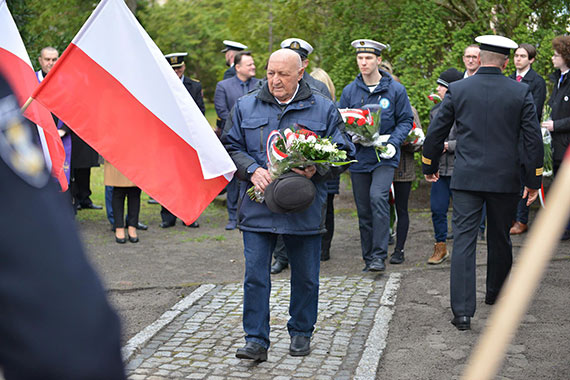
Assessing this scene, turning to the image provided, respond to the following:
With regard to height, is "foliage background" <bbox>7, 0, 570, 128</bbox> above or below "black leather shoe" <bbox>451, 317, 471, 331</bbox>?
above

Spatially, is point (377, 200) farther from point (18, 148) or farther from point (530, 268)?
point (18, 148)

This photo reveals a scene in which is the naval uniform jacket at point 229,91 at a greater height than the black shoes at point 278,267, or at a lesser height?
greater

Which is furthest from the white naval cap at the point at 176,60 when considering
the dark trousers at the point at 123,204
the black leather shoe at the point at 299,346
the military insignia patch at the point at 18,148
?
the military insignia patch at the point at 18,148

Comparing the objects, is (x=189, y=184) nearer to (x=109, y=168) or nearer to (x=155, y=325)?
(x=155, y=325)

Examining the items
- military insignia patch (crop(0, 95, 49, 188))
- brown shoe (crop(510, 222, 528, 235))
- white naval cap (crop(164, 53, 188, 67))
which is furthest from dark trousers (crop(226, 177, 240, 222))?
military insignia patch (crop(0, 95, 49, 188))

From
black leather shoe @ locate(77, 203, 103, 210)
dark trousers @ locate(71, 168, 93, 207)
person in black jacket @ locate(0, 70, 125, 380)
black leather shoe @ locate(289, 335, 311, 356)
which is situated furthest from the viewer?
black leather shoe @ locate(77, 203, 103, 210)

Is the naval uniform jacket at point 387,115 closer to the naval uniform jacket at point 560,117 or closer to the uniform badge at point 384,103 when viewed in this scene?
the uniform badge at point 384,103

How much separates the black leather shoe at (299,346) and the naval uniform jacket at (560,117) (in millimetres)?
4955

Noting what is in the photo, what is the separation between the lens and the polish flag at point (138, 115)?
16.6 ft

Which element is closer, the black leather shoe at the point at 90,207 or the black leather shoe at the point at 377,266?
the black leather shoe at the point at 377,266

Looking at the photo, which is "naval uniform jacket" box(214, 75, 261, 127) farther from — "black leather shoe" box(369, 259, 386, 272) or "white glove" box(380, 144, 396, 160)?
"black leather shoe" box(369, 259, 386, 272)

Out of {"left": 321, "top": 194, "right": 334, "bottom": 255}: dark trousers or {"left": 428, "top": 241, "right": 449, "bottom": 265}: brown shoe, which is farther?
{"left": 321, "top": 194, "right": 334, "bottom": 255}: dark trousers

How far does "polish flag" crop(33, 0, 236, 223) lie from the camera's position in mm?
5055

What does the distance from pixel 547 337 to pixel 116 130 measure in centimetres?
341
